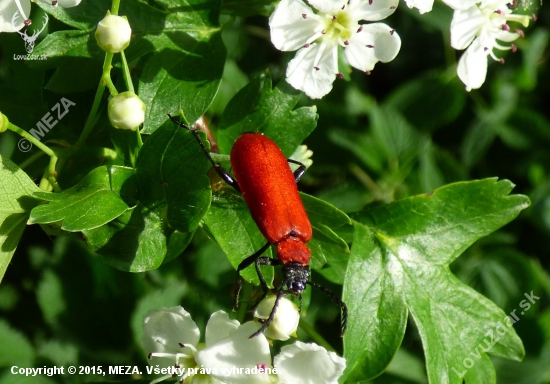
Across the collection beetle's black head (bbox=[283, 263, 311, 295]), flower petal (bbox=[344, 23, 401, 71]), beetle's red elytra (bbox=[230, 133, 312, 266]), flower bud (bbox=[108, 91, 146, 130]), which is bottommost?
beetle's black head (bbox=[283, 263, 311, 295])

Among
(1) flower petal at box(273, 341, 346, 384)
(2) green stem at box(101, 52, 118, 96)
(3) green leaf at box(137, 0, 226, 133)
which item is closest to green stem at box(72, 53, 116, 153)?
(2) green stem at box(101, 52, 118, 96)

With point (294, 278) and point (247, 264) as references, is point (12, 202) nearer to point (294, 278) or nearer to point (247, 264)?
point (247, 264)

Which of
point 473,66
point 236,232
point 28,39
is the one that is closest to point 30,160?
point 28,39

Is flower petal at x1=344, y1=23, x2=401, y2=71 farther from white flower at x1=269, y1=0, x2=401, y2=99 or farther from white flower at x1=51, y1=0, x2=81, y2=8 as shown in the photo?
white flower at x1=51, y1=0, x2=81, y2=8

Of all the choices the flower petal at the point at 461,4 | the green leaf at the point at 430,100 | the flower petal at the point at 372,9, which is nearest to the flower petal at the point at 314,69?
the flower petal at the point at 372,9

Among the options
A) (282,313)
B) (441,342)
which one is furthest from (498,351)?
(282,313)

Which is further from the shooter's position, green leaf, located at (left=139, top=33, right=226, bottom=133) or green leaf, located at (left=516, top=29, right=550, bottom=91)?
green leaf, located at (left=516, top=29, right=550, bottom=91)
